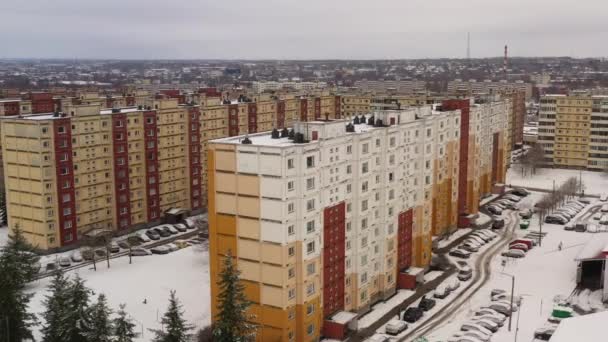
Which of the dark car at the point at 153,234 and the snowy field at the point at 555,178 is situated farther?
the snowy field at the point at 555,178

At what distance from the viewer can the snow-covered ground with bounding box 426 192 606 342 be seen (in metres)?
51.7

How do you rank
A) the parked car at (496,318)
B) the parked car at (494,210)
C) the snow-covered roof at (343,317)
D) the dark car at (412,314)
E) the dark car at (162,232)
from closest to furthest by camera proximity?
the snow-covered roof at (343,317) → the parked car at (496,318) → the dark car at (412,314) → the dark car at (162,232) → the parked car at (494,210)

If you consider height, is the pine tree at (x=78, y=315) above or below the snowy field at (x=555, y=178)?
above

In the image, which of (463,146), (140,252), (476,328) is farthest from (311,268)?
(463,146)

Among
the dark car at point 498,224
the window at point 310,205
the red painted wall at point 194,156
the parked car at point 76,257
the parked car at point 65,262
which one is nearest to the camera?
the window at point 310,205

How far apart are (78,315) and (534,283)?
140 ft

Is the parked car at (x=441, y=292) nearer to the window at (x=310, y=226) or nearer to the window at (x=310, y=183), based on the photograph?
the window at (x=310, y=226)

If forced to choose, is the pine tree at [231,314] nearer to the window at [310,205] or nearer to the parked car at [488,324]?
the window at [310,205]

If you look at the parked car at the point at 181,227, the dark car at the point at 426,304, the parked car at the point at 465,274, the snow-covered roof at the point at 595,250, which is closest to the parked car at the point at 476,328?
the dark car at the point at 426,304

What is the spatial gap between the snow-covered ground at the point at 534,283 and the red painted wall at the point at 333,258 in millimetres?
8197

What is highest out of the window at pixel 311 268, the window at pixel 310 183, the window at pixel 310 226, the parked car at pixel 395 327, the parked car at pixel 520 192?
the window at pixel 310 183

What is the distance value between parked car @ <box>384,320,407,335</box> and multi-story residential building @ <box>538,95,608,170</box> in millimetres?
81480

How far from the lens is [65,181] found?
243ft

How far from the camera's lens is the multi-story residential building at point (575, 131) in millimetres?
116000
